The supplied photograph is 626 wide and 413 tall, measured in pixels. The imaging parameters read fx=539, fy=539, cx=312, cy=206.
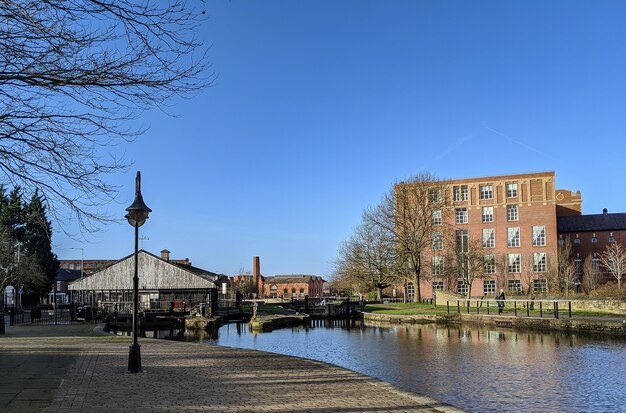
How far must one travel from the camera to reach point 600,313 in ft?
103

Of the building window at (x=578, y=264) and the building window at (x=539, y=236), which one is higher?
the building window at (x=539, y=236)

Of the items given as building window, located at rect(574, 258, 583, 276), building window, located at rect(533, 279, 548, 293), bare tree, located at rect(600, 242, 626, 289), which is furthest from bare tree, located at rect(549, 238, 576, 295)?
building window, located at rect(574, 258, 583, 276)

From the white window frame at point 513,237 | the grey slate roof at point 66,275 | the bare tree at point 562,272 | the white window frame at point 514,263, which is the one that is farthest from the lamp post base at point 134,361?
the grey slate roof at point 66,275

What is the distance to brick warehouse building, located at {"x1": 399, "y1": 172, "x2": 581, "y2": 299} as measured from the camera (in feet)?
199

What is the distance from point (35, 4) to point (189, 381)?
6858 mm

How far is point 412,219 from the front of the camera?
160ft

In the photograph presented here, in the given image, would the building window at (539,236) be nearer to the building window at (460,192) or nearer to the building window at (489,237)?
the building window at (489,237)

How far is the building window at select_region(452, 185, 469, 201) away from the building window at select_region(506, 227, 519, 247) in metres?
6.28

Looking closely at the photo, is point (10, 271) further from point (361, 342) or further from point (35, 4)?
point (35, 4)

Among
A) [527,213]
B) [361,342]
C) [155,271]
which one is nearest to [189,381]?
[361,342]

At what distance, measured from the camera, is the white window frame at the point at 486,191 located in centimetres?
6347

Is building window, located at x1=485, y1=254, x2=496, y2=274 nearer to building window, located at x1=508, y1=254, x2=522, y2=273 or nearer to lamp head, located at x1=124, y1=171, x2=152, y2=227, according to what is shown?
building window, located at x1=508, y1=254, x2=522, y2=273

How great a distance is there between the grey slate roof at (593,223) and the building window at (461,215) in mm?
15482

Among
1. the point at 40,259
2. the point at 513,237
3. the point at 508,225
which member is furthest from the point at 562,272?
the point at 40,259
